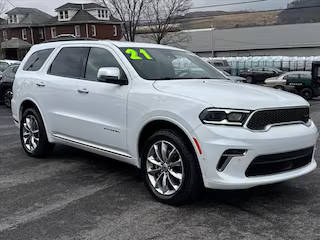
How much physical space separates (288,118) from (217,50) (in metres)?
57.7

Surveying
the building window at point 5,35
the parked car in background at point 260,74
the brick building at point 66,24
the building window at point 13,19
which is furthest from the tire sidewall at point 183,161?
the building window at point 13,19

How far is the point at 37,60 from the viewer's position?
686 centimetres

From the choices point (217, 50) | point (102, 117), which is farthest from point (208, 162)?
Result: point (217, 50)

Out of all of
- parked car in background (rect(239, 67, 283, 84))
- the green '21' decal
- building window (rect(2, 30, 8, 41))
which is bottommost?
parked car in background (rect(239, 67, 283, 84))

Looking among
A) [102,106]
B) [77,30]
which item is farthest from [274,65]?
[102,106]

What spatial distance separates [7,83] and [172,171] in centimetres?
1157

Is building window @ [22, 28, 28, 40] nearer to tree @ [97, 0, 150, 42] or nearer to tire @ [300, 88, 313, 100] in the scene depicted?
tree @ [97, 0, 150, 42]

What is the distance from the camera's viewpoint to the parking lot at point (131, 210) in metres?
3.85

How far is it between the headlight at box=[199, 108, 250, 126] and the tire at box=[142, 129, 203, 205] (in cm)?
44

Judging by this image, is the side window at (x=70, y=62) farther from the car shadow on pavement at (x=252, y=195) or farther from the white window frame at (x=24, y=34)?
the white window frame at (x=24, y=34)

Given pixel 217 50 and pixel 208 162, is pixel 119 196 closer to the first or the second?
Result: pixel 208 162

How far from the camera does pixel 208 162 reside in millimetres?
4098

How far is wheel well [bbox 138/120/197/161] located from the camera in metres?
4.38

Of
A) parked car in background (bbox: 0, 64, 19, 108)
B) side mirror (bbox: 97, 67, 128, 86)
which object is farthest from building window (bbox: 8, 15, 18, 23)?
side mirror (bbox: 97, 67, 128, 86)
